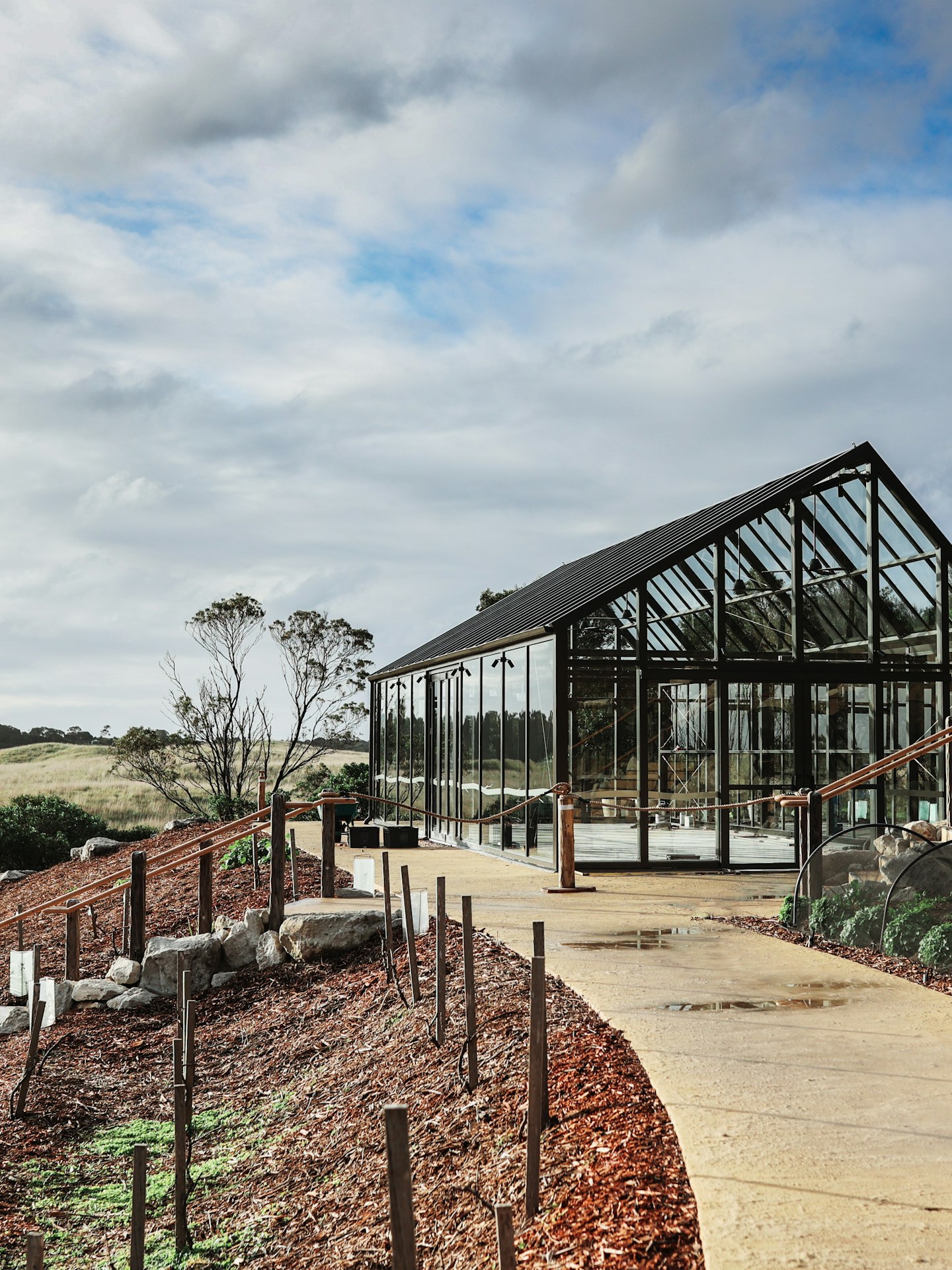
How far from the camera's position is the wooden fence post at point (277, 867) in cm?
1030

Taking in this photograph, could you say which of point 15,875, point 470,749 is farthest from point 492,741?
point 15,875

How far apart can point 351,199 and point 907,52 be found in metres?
5.01

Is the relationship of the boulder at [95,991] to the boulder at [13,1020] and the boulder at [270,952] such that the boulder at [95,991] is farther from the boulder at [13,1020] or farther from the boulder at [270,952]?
the boulder at [270,952]

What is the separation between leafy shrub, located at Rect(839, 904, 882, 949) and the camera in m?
9.03

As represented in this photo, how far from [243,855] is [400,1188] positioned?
1313cm

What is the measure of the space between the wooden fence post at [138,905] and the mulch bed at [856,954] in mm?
5255

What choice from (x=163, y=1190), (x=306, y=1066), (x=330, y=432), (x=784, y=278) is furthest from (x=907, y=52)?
(x=330, y=432)

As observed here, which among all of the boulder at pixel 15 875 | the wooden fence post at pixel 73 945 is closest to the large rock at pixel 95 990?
the wooden fence post at pixel 73 945

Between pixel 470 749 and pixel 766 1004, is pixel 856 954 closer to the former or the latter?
pixel 766 1004

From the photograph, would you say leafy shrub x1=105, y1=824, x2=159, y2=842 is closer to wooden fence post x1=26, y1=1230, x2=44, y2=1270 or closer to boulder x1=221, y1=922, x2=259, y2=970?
boulder x1=221, y1=922, x2=259, y2=970

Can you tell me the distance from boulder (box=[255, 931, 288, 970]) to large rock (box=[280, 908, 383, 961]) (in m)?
0.24

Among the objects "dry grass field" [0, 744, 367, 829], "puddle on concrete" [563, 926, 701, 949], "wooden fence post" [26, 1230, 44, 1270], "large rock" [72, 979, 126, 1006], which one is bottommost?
"dry grass field" [0, 744, 367, 829]

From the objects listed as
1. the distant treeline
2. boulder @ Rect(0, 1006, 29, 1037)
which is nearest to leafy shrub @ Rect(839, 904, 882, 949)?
boulder @ Rect(0, 1006, 29, 1037)

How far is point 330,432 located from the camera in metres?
21.2
